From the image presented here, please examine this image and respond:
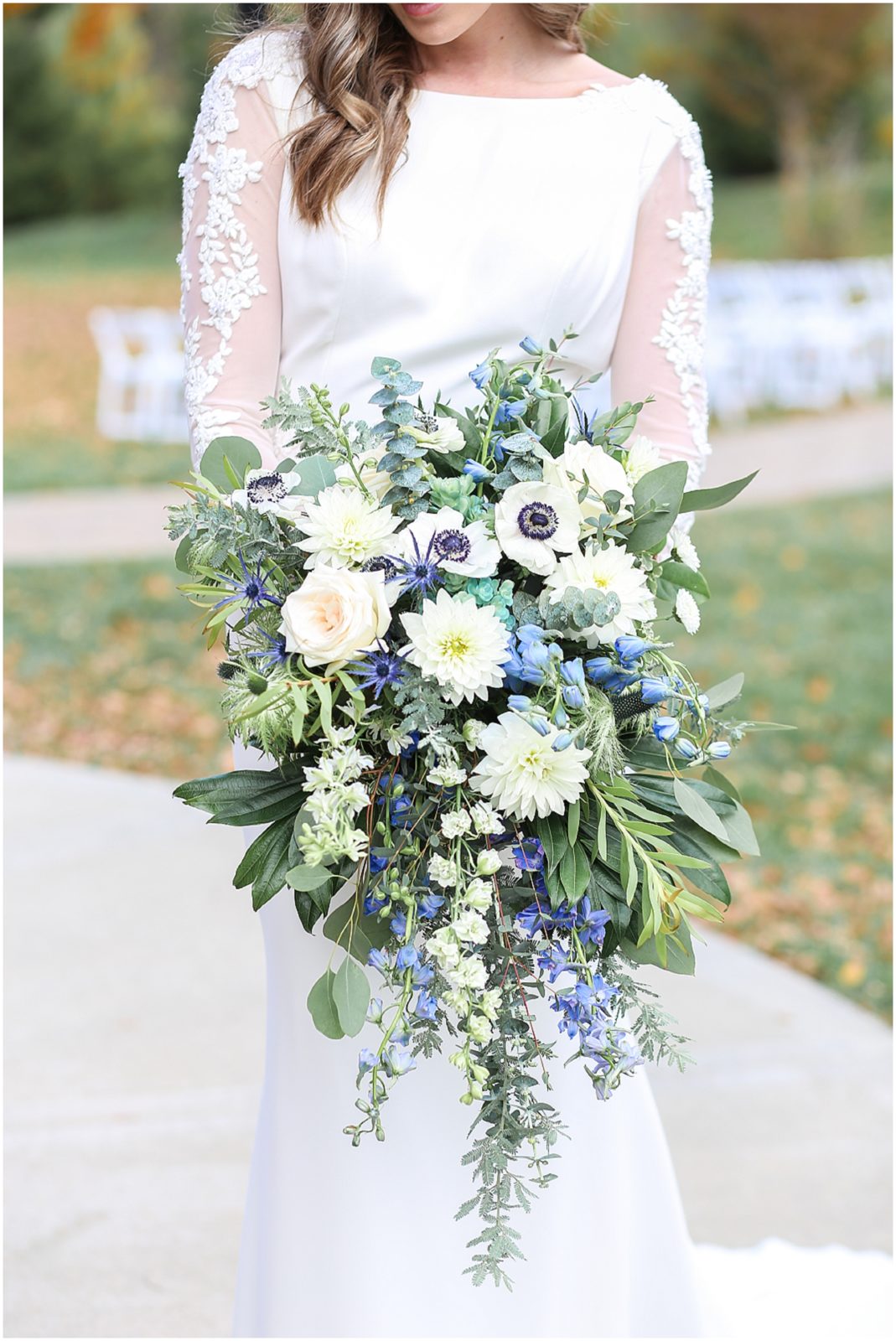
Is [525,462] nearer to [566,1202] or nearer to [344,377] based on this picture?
[344,377]

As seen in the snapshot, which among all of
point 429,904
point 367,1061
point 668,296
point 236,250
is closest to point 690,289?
point 668,296

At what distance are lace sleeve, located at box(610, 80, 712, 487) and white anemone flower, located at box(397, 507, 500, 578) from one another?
2.37 feet

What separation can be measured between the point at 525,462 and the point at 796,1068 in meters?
2.75

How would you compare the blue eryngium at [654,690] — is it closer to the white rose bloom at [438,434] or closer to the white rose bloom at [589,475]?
the white rose bloom at [589,475]

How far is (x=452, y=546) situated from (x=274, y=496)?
231 mm

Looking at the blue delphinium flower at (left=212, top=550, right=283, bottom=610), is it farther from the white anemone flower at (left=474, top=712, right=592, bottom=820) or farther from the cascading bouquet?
the white anemone flower at (left=474, top=712, right=592, bottom=820)

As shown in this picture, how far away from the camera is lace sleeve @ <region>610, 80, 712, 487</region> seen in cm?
240

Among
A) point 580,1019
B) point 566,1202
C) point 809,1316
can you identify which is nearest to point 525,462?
Result: point 580,1019

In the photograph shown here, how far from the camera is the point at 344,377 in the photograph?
7.71 feet

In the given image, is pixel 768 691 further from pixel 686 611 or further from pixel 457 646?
pixel 457 646

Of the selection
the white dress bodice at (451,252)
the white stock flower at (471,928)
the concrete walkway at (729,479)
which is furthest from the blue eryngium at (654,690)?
the concrete walkway at (729,479)

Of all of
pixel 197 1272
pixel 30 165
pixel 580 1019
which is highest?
pixel 30 165

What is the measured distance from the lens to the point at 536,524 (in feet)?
5.77

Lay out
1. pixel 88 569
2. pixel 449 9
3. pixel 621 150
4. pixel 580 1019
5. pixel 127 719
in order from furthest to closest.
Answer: pixel 88 569, pixel 127 719, pixel 621 150, pixel 449 9, pixel 580 1019
